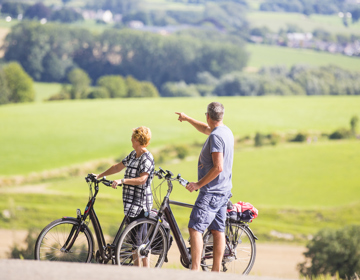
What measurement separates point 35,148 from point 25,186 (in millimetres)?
6052

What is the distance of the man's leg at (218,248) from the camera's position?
5.11 m

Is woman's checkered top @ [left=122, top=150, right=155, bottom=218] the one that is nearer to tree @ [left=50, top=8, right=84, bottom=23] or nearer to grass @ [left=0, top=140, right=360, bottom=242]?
grass @ [left=0, top=140, right=360, bottom=242]

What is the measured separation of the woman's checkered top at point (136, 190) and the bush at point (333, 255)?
805 inches

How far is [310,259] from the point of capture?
93.0 ft

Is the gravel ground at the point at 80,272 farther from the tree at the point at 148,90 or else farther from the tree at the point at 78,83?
the tree at the point at 148,90

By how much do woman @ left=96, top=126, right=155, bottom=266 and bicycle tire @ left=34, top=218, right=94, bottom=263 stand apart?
1.48 feet

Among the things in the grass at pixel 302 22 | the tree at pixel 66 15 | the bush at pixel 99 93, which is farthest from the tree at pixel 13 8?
the grass at pixel 302 22

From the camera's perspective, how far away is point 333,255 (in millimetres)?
26281

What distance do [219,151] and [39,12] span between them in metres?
85.8

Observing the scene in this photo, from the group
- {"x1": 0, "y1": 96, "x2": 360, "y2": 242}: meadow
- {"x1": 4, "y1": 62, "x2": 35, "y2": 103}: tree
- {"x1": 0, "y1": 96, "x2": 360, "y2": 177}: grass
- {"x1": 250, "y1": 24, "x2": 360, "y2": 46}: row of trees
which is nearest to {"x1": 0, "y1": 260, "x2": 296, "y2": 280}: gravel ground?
{"x1": 0, "y1": 96, "x2": 360, "y2": 242}: meadow

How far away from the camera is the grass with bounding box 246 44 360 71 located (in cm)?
8175

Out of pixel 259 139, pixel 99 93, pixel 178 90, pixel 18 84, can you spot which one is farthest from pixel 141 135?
pixel 178 90

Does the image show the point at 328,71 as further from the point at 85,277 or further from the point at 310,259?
the point at 85,277

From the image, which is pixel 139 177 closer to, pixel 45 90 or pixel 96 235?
pixel 96 235
